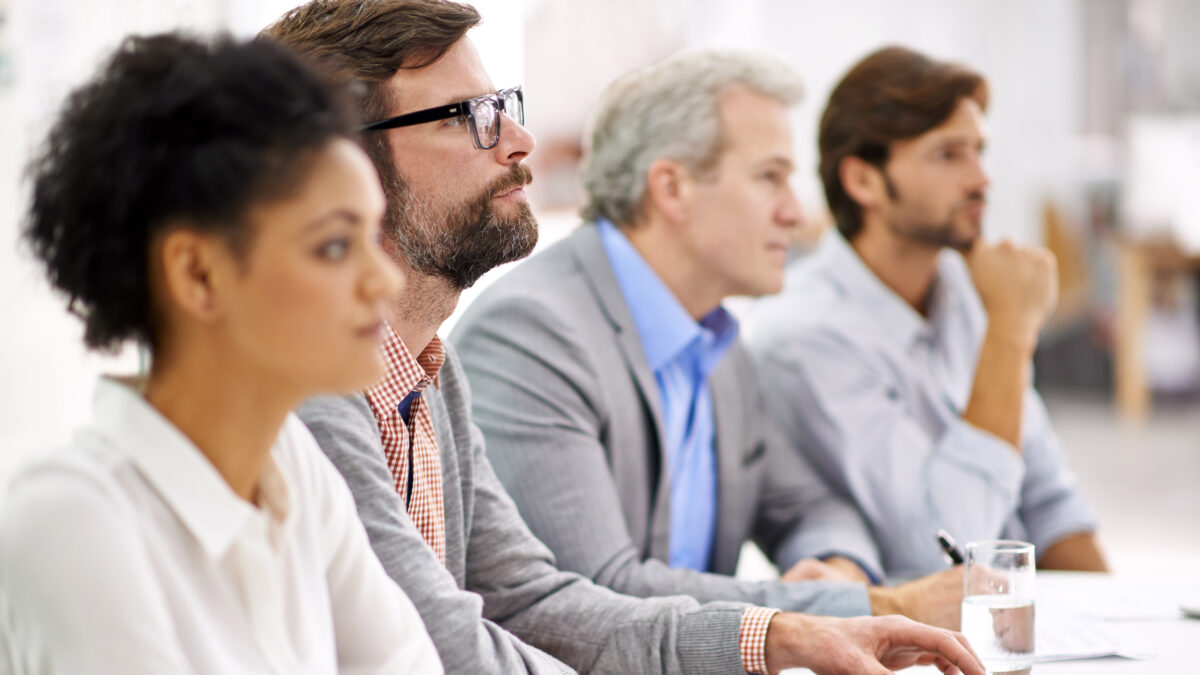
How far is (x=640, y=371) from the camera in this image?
1.67 m

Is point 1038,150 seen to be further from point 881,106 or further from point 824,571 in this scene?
point 824,571

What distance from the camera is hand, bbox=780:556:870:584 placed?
1614 mm

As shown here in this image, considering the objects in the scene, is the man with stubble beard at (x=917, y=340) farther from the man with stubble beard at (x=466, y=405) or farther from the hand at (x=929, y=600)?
the man with stubble beard at (x=466, y=405)

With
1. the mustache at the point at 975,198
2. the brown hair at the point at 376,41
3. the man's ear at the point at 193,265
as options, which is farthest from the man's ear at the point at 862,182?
the man's ear at the point at 193,265

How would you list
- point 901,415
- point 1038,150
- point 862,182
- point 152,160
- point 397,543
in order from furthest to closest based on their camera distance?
point 1038,150, point 862,182, point 901,415, point 397,543, point 152,160

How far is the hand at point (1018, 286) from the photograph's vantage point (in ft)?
6.76

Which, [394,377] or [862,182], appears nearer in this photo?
[394,377]

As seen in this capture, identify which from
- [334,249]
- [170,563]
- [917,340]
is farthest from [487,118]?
[917,340]

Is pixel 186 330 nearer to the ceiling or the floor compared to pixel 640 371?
nearer to the ceiling

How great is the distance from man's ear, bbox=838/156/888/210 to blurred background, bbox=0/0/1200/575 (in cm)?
68

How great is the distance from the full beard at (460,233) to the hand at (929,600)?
0.63 metres

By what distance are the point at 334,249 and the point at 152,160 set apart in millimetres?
110

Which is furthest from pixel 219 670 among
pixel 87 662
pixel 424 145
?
pixel 424 145

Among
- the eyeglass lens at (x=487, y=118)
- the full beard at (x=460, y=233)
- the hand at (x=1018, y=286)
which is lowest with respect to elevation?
the hand at (x=1018, y=286)
